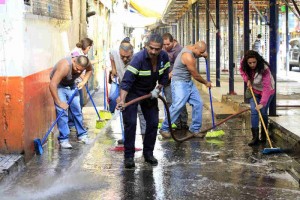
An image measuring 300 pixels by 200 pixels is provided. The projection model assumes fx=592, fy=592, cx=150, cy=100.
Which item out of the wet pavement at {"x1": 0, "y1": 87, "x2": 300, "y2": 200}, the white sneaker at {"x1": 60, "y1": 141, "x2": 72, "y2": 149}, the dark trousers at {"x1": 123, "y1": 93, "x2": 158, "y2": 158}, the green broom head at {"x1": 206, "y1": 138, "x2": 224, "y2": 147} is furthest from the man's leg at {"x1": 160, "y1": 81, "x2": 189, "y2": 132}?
the dark trousers at {"x1": 123, "y1": 93, "x2": 158, "y2": 158}

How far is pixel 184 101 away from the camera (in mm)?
9961

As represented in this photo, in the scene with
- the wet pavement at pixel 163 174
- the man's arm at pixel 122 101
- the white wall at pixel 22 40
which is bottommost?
the wet pavement at pixel 163 174

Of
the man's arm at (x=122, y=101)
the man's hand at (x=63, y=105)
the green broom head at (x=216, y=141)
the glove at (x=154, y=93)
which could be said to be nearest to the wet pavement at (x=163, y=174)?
the green broom head at (x=216, y=141)

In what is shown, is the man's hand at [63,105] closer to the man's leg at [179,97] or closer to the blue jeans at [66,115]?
the blue jeans at [66,115]

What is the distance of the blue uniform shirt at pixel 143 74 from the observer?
747cm

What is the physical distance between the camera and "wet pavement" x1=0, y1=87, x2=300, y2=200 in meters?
6.35

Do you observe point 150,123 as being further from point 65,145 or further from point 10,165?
point 10,165

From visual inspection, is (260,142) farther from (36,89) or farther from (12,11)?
(12,11)

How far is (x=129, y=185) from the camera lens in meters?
6.70

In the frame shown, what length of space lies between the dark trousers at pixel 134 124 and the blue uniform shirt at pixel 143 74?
15cm

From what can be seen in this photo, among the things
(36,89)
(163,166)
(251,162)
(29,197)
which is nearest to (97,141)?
(36,89)

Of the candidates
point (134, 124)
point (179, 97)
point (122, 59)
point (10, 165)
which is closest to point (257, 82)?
point (179, 97)

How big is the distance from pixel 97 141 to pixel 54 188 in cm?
316

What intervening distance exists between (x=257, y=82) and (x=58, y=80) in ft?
9.93
